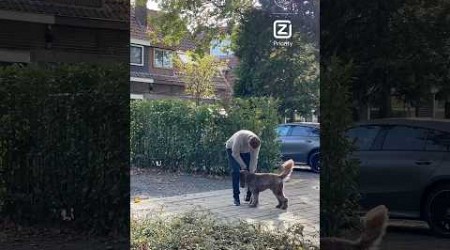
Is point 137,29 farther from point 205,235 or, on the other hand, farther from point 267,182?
point 205,235

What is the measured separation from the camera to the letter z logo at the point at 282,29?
4.56 metres

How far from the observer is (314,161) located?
4906 mm

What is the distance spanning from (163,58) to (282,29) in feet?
3.44

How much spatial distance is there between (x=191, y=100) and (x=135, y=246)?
1280 mm

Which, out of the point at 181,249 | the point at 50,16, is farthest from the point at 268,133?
the point at 50,16

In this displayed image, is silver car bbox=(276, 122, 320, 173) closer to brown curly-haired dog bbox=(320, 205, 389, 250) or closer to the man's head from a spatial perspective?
the man's head

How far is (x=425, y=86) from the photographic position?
562 centimetres

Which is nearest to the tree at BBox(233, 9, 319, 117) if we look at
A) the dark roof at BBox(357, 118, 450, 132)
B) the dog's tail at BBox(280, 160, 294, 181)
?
the dog's tail at BBox(280, 160, 294, 181)

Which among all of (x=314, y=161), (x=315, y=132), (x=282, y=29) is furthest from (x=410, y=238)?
(x=282, y=29)

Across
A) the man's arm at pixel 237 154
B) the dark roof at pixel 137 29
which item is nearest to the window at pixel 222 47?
the dark roof at pixel 137 29

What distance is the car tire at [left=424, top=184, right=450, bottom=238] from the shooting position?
18.3 feet

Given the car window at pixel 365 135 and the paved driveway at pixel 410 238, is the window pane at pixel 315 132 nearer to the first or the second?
the car window at pixel 365 135

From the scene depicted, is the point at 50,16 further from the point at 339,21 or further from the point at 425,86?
the point at 425,86

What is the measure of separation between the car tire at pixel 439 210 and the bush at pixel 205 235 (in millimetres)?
1463
